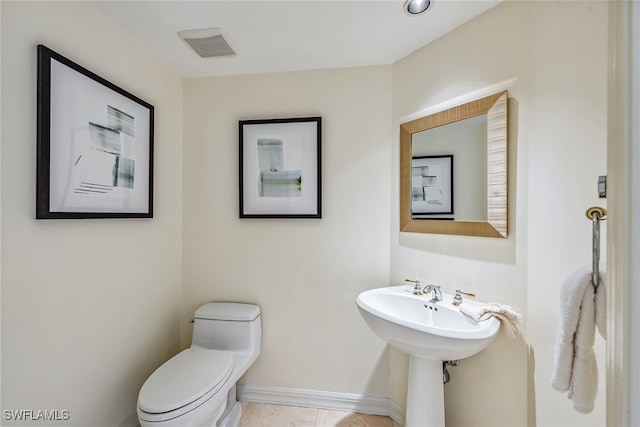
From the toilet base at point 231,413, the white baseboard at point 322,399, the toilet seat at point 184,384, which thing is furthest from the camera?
the white baseboard at point 322,399

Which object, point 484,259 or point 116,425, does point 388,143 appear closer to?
point 484,259

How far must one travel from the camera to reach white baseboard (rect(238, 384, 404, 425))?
174cm

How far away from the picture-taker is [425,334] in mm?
1086

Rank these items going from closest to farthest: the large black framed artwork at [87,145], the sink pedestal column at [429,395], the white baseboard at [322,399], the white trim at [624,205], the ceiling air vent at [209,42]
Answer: the white trim at [624,205] → the large black framed artwork at [87,145] → the sink pedestal column at [429,395] → the ceiling air vent at [209,42] → the white baseboard at [322,399]

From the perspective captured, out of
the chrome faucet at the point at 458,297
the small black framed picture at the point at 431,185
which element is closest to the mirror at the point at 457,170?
the small black framed picture at the point at 431,185

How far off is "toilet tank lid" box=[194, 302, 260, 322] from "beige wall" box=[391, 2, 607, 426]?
40.9 inches

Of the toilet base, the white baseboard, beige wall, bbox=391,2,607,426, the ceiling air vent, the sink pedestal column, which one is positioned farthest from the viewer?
the white baseboard

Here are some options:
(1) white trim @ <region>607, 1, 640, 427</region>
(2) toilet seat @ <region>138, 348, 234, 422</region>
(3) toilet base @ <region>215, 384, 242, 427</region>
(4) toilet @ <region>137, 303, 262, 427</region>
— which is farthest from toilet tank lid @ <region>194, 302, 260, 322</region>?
(1) white trim @ <region>607, 1, 640, 427</region>

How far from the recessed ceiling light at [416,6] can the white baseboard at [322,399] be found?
6.93 feet

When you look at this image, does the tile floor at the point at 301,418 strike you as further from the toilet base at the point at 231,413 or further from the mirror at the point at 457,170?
the mirror at the point at 457,170

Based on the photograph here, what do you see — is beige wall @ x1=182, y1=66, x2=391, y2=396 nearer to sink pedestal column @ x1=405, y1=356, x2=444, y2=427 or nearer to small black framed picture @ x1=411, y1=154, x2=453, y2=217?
small black framed picture @ x1=411, y1=154, x2=453, y2=217

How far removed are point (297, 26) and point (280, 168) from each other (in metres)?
0.78

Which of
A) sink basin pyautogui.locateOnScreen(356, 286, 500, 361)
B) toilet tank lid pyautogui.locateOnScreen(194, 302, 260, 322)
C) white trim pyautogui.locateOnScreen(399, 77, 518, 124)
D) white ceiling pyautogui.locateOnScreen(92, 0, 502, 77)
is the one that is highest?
white ceiling pyautogui.locateOnScreen(92, 0, 502, 77)

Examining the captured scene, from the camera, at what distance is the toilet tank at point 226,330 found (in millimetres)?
1710
